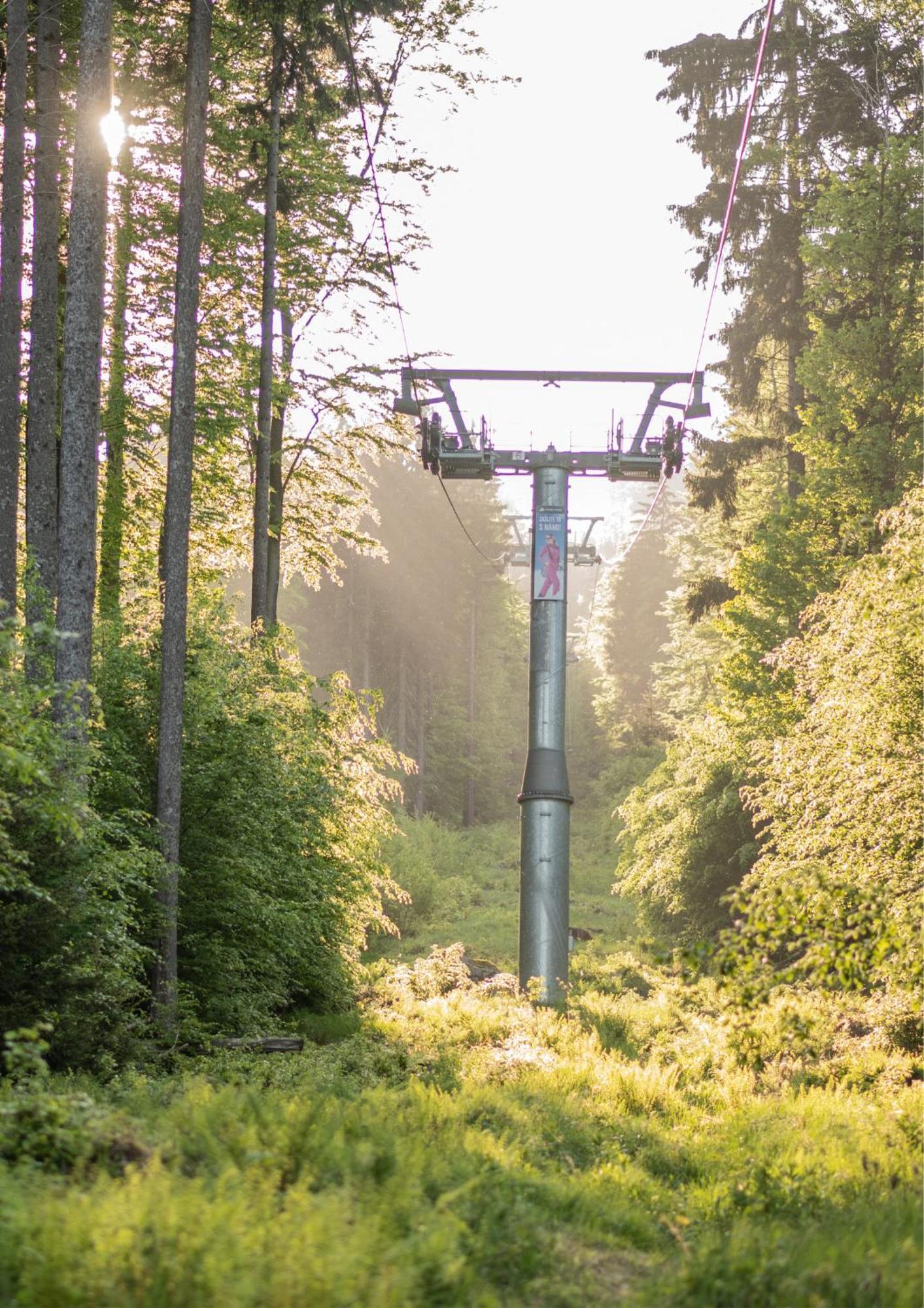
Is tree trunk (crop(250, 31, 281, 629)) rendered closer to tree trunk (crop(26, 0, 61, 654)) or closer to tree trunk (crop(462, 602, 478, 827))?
tree trunk (crop(26, 0, 61, 654))

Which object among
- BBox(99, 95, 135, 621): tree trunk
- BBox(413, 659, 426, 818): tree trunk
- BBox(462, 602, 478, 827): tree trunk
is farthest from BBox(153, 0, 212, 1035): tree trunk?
BBox(462, 602, 478, 827): tree trunk

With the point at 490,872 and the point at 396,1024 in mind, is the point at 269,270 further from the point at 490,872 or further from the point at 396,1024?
the point at 490,872

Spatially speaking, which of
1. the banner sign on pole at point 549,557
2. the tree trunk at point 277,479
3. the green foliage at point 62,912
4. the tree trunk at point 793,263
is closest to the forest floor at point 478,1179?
the green foliage at point 62,912

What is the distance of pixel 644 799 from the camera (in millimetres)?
26812

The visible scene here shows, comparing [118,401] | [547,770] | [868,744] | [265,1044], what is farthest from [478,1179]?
[118,401]

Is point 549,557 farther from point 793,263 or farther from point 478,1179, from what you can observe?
point 478,1179

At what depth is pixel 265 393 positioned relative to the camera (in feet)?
68.2

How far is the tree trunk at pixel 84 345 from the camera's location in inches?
485

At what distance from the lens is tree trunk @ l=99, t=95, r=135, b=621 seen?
1923cm

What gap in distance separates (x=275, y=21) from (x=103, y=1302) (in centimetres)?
1495

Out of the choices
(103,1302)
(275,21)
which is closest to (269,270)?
(275,21)

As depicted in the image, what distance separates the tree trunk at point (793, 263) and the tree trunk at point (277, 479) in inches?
385

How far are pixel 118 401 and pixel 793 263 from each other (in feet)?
A: 44.8

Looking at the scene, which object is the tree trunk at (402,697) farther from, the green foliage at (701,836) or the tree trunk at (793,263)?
the tree trunk at (793,263)
